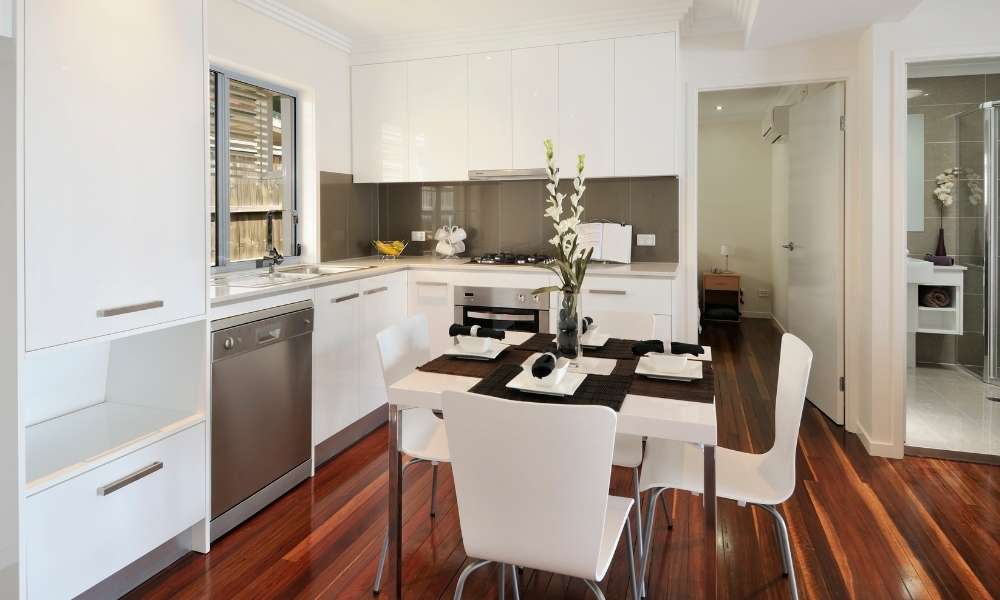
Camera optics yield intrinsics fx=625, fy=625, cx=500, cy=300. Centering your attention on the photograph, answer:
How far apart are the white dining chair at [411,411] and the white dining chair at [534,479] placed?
62cm

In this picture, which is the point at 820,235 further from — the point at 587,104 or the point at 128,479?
the point at 128,479

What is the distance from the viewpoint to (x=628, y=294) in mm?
3572

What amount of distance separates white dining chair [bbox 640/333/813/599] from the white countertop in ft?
4.88

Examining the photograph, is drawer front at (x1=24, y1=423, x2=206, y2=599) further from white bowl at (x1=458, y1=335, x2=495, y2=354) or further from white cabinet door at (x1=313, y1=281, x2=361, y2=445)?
white bowl at (x1=458, y1=335, x2=495, y2=354)

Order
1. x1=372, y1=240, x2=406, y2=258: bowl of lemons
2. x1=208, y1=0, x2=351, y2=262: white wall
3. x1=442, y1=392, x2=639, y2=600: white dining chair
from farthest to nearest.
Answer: x1=372, y1=240, x2=406, y2=258: bowl of lemons
x1=208, y1=0, x2=351, y2=262: white wall
x1=442, y1=392, x2=639, y2=600: white dining chair

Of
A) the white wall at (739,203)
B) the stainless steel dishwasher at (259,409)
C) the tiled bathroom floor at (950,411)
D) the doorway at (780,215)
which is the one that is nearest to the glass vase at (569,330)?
the stainless steel dishwasher at (259,409)

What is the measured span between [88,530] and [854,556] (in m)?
2.62

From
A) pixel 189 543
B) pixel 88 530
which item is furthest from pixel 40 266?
pixel 189 543

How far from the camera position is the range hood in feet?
13.2

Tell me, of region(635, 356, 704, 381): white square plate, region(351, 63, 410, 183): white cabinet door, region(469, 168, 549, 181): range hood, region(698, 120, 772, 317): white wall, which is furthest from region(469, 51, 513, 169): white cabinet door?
region(698, 120, 772, 317): white wall

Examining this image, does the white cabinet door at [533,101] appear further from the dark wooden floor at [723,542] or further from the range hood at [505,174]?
the dark wooden floor at [723,542]

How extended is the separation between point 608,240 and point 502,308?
88 cm

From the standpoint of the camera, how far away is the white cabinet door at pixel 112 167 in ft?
5.64

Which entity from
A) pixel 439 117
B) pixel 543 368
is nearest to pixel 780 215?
pixel 439 117
